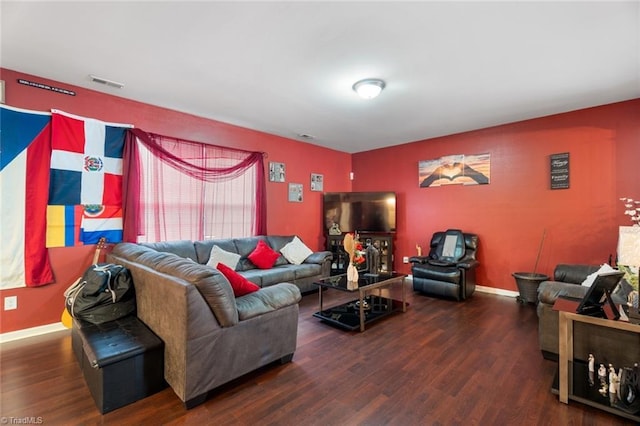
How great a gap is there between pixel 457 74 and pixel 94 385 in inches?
158

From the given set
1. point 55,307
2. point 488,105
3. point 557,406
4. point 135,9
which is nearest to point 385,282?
point 557,406

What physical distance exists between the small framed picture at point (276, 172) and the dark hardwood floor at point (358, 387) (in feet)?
9.55

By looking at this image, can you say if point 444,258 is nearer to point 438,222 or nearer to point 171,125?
point 438,222

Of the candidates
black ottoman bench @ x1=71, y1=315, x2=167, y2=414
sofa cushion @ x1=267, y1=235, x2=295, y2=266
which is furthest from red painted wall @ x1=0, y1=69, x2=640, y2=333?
black ottoman bench @ x1=71, y1=315, x2=167, y2=414

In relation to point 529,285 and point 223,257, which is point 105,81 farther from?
point 529,285

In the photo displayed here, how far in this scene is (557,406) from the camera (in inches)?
75.0

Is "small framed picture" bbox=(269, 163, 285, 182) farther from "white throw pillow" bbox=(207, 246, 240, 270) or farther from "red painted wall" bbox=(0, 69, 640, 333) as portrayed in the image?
"white throw pillow" bbox=(207, 246, 240, 270)

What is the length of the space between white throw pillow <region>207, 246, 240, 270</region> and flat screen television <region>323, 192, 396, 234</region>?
7.65 feet

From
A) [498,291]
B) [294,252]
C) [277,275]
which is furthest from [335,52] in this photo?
[498,291]

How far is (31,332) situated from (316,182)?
15.1 ft

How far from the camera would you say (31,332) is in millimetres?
2955

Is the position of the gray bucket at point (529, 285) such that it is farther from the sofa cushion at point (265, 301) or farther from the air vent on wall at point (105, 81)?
the air vent on wall at point (105, 81)

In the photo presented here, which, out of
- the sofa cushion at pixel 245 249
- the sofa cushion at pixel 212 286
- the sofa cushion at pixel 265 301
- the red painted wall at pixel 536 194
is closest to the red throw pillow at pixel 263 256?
the sofa cushion at pixel 245 249

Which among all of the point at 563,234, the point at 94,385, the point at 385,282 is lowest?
the point at 94,385
